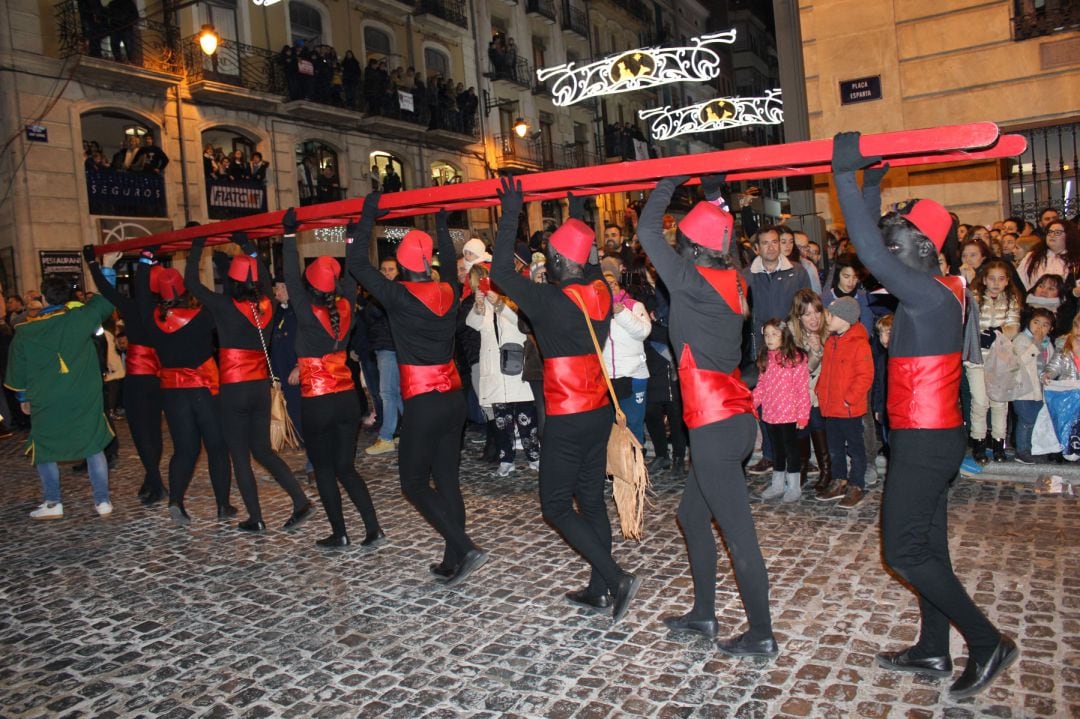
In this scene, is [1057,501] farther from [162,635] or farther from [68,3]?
[68,3]

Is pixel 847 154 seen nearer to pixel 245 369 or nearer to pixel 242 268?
pixel 242 268

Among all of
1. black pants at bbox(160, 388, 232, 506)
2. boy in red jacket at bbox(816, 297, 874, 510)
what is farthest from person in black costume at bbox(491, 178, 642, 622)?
black pants at bbox(160, 388, 232, 506)

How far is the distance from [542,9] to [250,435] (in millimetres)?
29215

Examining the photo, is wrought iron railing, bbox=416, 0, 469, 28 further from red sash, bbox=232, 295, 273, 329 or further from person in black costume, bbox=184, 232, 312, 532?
red sash, bbox=232, 295, 273, 329

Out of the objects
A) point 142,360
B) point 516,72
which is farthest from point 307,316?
point 516,72

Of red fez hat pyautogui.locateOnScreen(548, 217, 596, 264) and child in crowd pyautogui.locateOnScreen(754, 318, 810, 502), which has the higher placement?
red fez hat pyautogui.locateOnScreen(548, 217, 596, 264)

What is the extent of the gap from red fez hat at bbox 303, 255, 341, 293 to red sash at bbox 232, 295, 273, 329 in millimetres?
832

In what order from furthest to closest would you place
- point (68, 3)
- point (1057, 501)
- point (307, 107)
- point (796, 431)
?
point (307, 107) < point (68, 3) < point (796, 431) < point (1057, 501)

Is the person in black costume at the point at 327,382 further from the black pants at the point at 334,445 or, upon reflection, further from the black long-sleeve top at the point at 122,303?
the black long-sleeve top at the point at 122,303

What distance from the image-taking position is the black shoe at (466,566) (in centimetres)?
516

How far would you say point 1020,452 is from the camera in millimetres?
6980

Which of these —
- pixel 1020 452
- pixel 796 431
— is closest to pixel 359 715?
pixel 796 431

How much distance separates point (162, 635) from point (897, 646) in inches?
157

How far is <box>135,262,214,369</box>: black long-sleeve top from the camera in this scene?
6816mm
